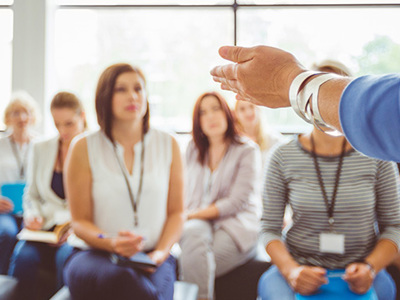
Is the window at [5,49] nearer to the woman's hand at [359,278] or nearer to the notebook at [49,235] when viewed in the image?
the notebook at [49,235]

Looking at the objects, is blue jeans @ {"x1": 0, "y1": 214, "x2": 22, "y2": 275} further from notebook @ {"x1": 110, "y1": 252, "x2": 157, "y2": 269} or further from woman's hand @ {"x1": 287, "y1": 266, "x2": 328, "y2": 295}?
woman's hand @ {"x1": 287, "y1": 266, "x2": 328, "y2": 295}

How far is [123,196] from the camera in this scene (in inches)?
81.3

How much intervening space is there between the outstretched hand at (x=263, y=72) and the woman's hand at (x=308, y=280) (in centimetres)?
97

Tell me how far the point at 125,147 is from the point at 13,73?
10.8ft

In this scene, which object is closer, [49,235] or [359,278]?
[359,278]

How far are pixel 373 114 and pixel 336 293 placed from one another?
120 centimetres

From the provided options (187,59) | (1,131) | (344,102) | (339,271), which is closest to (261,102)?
(344,102)

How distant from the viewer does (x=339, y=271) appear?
1.74 metres

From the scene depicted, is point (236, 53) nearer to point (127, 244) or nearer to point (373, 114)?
point (373, 114)

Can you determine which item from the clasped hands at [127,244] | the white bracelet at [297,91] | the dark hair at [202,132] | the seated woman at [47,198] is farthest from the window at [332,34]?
the white bracelet at [297,91]

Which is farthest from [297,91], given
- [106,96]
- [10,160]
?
[10,160]

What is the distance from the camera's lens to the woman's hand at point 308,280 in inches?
61.9

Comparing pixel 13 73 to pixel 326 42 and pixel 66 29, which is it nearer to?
pixel 66 29

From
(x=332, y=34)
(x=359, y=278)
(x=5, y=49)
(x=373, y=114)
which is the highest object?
(x=332, y=34)
